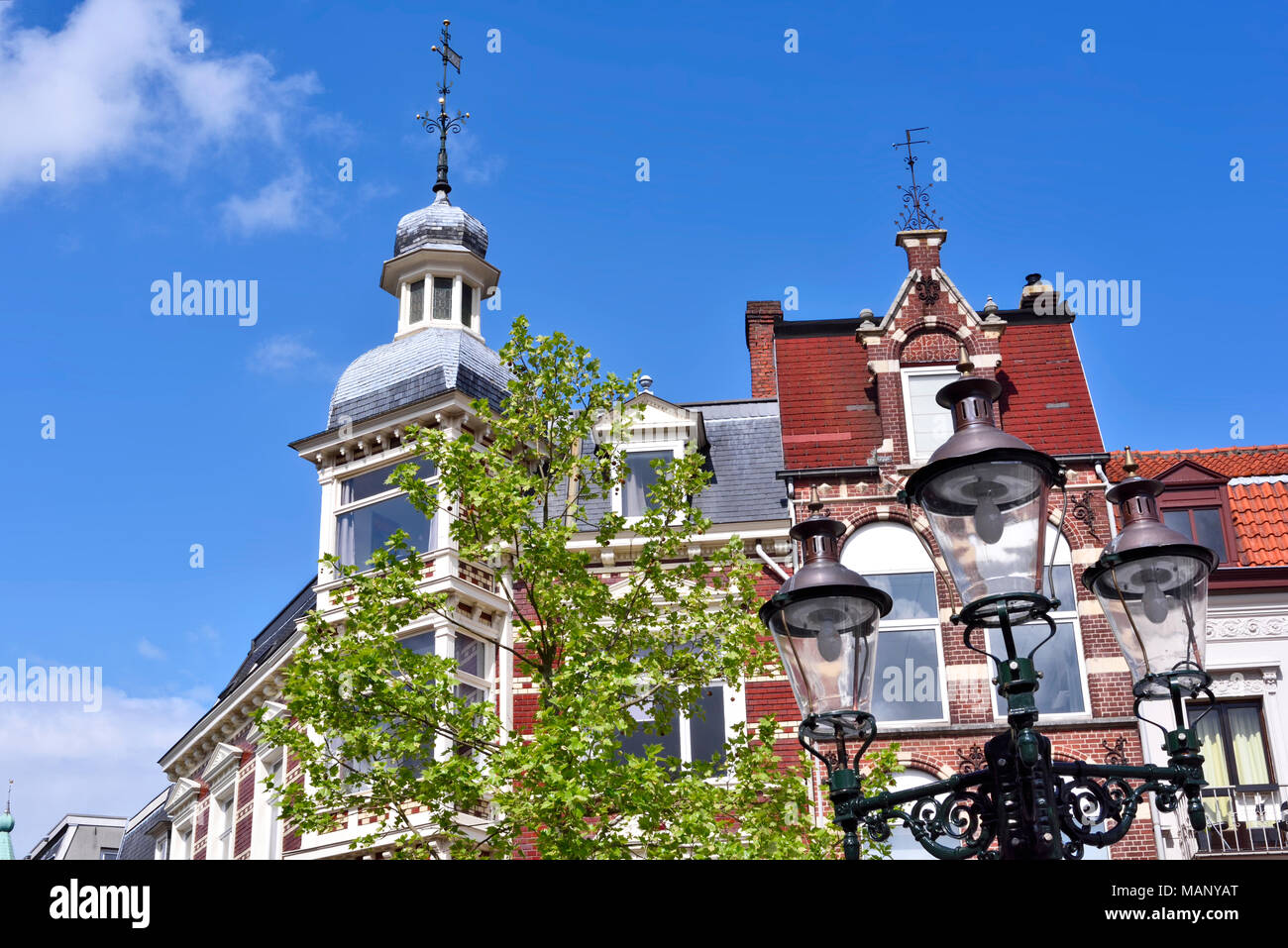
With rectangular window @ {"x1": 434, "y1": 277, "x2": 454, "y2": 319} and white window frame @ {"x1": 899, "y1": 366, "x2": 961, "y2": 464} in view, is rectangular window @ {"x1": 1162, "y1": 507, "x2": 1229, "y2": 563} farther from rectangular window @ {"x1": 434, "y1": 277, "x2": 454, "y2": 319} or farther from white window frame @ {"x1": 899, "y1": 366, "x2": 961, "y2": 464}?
rectangular window @ {"x1": 434, "y1": 277, "x2": 454, "y2": 319}

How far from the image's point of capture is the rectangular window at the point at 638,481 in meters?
21.6

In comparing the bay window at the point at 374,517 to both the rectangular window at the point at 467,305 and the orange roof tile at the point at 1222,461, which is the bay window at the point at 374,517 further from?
the orange roof tile at the point at 1222,461

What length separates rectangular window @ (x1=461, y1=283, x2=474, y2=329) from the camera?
25.0m

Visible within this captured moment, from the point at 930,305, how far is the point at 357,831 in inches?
476

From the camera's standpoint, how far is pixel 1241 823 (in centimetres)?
1845

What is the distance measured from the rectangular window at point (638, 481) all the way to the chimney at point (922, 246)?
17.2ft

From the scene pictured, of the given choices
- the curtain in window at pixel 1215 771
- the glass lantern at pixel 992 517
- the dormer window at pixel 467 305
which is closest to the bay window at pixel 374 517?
the dormer window at pixel 467 305

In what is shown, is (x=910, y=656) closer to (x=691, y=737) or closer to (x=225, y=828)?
(x=691, y=737)

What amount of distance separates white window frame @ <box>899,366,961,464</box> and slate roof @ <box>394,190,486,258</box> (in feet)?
27.6

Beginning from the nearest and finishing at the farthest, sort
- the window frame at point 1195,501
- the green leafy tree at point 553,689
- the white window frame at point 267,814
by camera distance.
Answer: the green leafy tree at point 553,689 → the window frame at point 1195,501 → the white window frame at point 267,814

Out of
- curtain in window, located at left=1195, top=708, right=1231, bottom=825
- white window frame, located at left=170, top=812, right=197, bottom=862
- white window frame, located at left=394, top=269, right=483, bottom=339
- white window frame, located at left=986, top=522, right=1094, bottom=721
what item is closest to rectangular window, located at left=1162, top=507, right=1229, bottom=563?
white window frame, located at left=986, top=522, right=1094, bottom=721

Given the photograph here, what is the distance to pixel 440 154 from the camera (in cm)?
2717

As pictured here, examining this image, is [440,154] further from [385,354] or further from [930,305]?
[930,305]
